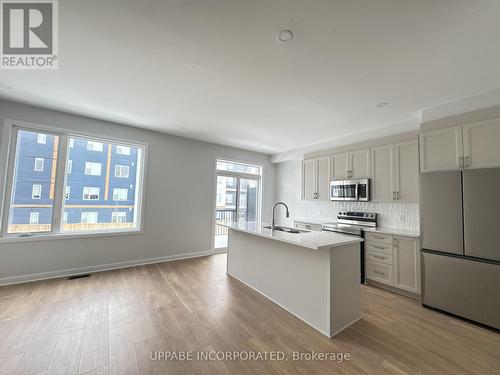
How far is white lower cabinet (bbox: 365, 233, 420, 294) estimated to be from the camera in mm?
2898

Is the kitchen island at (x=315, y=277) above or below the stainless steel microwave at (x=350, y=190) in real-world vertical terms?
below

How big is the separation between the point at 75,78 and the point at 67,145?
5.35 feet

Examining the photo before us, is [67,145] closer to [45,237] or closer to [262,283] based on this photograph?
[45,237]

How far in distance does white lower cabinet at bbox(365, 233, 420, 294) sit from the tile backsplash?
636 mm

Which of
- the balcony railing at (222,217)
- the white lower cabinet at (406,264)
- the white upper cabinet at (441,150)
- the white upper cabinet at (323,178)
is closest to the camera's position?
the white upper cabinet at (441,150)

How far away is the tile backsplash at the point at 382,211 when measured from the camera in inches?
136

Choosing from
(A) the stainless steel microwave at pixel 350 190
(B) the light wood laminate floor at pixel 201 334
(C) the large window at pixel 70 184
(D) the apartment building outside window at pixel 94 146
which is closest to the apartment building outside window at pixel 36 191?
(C) the large window at pixel 70 184

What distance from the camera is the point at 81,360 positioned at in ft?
5.47

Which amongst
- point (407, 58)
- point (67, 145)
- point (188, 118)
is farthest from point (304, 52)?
point (67, 145)

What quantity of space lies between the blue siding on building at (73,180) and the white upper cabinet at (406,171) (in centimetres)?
486

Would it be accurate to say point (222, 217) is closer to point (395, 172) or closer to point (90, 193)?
point (90, 193)

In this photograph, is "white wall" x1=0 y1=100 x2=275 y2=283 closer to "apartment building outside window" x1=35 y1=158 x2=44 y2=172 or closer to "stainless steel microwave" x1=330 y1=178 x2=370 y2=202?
"apartment building outside window" x1=35 y1=158 x2=44 y2=172

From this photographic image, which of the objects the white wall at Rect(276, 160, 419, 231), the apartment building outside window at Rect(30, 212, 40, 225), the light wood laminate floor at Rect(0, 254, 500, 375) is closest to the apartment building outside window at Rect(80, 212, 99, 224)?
the apartment building outside window at Rect(30, 212, 40, 225)

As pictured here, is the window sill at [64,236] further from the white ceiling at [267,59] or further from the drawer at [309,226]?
the drawer at [309,226]
